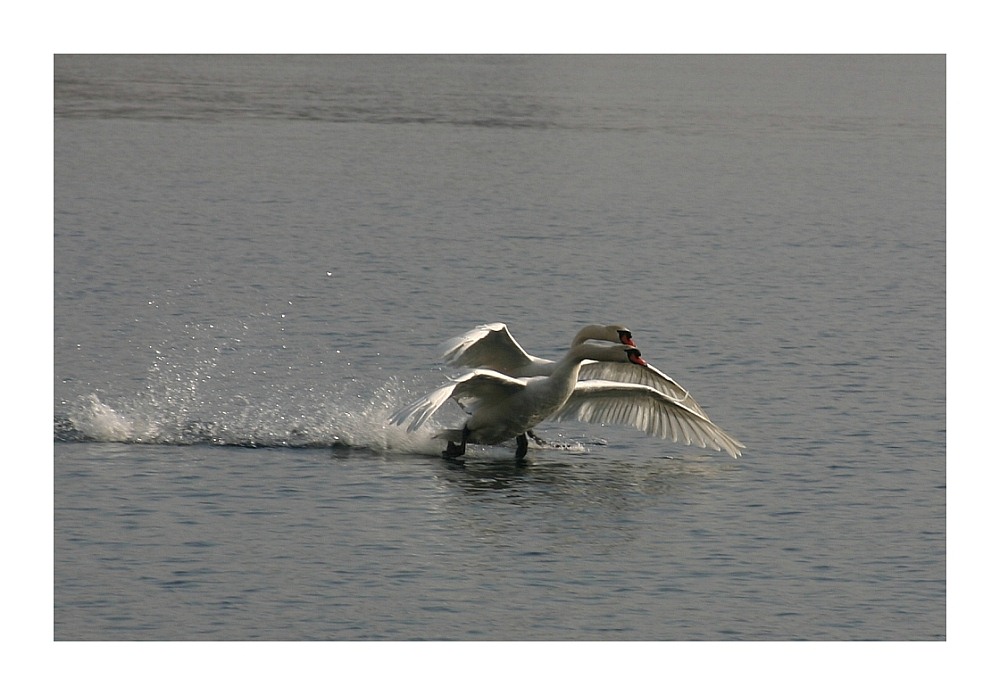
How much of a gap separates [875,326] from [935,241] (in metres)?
5.76

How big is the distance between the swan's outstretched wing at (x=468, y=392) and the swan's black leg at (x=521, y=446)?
51 cm

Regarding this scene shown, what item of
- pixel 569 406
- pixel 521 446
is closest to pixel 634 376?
pixel 569 406

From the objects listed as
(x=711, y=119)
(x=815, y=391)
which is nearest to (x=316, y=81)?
(x=711, y=119)

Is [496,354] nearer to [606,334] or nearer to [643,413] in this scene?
[606,334]

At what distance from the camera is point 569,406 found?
53.8ft

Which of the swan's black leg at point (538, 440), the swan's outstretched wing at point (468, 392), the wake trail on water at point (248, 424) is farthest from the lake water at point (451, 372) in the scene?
the swan's outstretched wing at point (468, 392)

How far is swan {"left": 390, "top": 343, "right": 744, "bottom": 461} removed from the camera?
15.6 m

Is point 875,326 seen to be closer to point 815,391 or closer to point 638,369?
point 815,391

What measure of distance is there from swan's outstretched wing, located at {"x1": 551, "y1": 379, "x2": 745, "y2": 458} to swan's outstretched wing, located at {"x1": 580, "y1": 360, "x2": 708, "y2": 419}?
0.35m

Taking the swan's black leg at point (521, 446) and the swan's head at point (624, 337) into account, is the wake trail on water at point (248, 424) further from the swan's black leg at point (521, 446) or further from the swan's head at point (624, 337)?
the swan's head at point (624, 337)

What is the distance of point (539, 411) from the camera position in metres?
15.7

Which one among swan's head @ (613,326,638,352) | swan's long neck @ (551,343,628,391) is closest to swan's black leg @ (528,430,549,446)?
swan's long neck @ (551,343,628,391)

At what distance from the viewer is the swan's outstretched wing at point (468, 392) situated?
47.3ft

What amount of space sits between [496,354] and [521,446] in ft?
2.78
